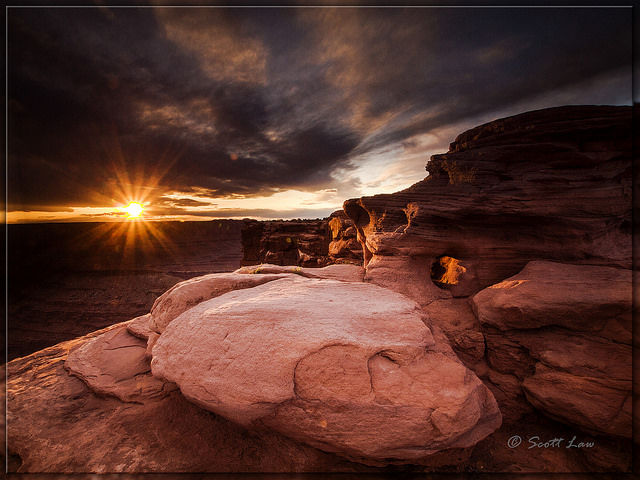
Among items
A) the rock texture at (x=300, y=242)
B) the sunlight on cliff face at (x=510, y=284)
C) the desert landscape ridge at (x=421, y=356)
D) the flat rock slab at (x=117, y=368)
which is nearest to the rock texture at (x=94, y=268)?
the rock texture at (x=300, y=242)

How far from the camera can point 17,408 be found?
405 cm

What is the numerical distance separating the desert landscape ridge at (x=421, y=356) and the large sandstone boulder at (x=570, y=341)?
0.03m

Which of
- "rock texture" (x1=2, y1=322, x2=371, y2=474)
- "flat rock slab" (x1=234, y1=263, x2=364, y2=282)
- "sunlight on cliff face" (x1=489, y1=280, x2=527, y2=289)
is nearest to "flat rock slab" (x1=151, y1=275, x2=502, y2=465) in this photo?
"rock texture" (x1=2, y1=322, x2=371, y2=474)

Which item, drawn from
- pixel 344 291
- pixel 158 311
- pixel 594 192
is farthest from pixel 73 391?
pixel 594 192

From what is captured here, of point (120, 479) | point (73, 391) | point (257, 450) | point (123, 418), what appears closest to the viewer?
point (120, 479)

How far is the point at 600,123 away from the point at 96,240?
66.8m

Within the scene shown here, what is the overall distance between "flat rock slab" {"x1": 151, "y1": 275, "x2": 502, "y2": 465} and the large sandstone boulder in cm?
197

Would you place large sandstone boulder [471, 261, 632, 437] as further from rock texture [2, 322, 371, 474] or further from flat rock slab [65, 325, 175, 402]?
flat rock slab [65, 325, 175, 402]

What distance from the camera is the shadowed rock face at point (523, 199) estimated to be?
5.32 metres

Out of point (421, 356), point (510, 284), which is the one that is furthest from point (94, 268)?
point (510, 284)

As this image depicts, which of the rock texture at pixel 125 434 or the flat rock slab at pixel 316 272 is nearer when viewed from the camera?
the rock texture at pixel 125 434

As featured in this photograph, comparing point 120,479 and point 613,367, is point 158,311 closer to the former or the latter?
point 120,479

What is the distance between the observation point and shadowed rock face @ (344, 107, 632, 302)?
5.32m

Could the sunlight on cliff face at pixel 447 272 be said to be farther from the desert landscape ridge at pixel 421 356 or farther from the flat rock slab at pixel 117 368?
the flat rock slab at pixel 117 368
